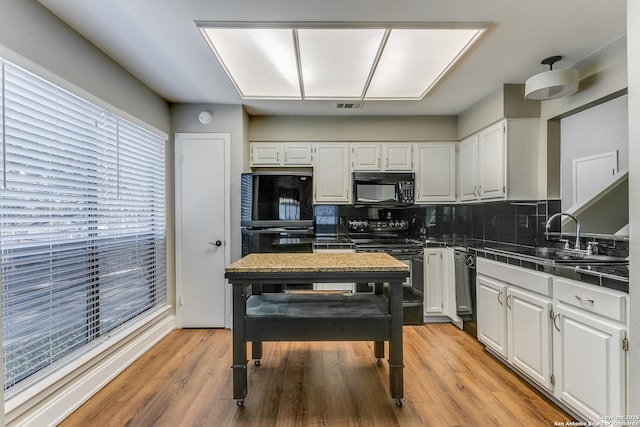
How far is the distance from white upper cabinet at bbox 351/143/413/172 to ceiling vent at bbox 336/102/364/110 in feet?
1.63

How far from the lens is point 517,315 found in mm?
2307

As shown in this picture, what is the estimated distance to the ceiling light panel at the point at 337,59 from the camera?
2.18 metres

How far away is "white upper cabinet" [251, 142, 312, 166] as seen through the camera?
3.96m

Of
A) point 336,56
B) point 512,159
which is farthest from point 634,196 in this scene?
point 512,159

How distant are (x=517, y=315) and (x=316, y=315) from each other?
1476 millimetres

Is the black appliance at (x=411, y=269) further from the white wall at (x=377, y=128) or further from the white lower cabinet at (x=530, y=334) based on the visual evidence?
the white wall at (x=377, y=128)

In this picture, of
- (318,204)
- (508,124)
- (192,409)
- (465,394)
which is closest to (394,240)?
(318,204)

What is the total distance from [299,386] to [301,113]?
2.94 meters

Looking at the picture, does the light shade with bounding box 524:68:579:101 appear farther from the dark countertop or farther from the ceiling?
the dark countertop

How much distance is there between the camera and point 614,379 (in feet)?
5.08

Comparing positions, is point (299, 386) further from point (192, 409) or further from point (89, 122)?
point (89, 122)

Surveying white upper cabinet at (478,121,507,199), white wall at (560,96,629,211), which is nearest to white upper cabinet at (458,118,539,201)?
white upper cabinet at (478,121,507,199)

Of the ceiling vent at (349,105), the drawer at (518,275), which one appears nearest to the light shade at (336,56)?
the ceiling vent at (349,105)

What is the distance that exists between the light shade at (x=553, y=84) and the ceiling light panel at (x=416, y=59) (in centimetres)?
64
